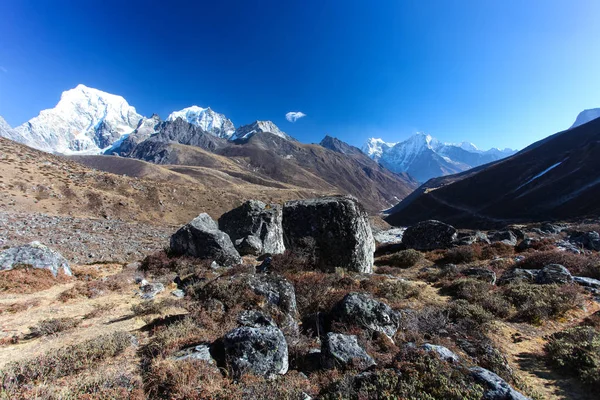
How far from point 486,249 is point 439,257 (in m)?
3.46

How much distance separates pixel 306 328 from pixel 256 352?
7.87 feet

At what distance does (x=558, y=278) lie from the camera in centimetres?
1101

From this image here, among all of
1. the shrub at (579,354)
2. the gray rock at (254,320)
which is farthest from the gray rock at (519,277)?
the gray rock at (254,320)

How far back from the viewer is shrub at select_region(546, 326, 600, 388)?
5.50 meters

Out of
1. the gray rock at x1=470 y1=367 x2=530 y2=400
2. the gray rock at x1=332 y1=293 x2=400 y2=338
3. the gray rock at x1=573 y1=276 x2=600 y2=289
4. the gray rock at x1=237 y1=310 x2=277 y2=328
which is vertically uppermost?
the gray rock at x1=237 y1=310 x2=277 y2=328

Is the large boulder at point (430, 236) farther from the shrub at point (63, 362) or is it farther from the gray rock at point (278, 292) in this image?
the shrub at point (63, 362)

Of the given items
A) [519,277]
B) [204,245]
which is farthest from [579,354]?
[204,245]

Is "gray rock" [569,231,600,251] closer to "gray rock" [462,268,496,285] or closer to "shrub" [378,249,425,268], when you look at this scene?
"shrub" [378,249,425,268]

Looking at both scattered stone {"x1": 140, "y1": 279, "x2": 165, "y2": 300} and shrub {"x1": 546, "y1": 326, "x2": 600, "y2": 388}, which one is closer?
shrub {"x1": 546, "y1": 326, "x2": 600, "y2": 388}

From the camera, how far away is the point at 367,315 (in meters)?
7.11

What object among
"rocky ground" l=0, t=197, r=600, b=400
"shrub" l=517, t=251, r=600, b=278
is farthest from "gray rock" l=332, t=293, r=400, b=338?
"shrub" l=517, t=251, r=600, b=278

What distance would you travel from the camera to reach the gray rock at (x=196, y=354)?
18.7 feet

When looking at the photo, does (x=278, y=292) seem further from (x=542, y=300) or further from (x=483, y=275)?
(x=483, y=275)

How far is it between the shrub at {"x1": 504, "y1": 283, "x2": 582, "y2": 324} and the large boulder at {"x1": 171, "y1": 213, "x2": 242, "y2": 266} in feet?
42.6
